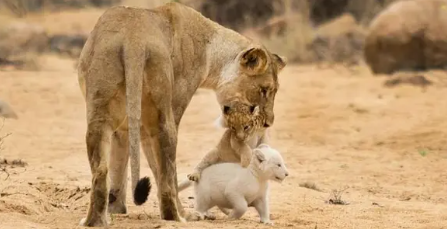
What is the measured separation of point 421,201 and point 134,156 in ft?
12.8

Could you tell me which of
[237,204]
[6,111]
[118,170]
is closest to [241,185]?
[237,204]

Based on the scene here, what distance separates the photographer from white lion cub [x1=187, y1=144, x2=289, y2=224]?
7480 mm

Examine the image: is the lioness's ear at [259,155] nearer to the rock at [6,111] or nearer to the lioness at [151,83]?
the lioness at [151,83]

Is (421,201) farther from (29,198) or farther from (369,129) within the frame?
(369,129)

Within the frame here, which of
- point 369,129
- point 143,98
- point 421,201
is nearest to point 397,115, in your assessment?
point 369,129

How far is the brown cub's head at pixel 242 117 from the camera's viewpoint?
7.79 metres

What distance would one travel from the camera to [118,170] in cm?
768

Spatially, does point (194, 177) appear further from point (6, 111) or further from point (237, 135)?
point (6, 111)

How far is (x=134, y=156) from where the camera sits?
21.3ft

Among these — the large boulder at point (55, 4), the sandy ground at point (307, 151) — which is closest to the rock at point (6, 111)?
the sandy ground at point (307, 151)

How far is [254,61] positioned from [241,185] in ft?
3.22

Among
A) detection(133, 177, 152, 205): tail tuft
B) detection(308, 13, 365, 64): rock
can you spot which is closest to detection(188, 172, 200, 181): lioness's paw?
detection(133, 177, 152, 205): tail tuft

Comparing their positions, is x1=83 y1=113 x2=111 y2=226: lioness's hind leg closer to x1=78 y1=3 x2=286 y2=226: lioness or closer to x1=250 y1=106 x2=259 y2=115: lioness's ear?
x1=78 y1=3 x2=286 y2=226: lioness

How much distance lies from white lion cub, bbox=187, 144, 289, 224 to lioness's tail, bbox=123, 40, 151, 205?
0.96 m
